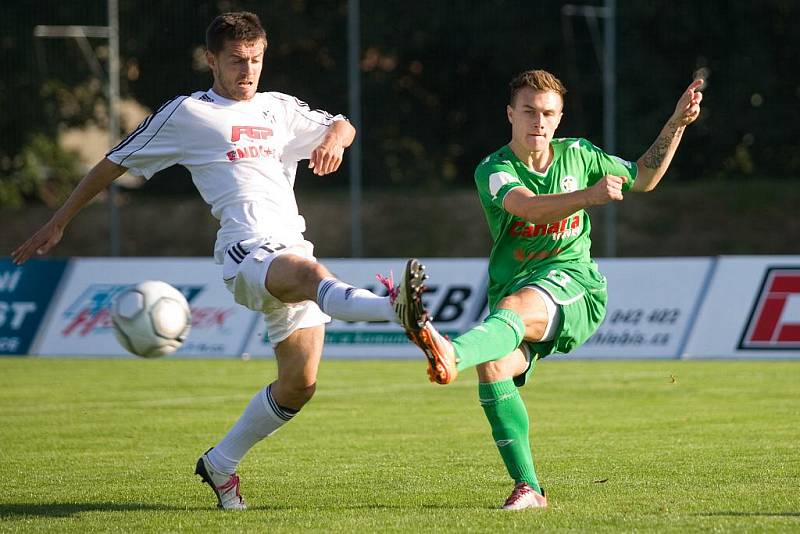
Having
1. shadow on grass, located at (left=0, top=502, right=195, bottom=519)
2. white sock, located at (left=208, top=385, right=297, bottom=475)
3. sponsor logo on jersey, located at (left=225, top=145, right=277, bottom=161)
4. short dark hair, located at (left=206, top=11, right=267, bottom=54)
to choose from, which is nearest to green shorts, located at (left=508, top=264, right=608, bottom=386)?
white sock, located at (left=208, top=385, right=297, bottom=475)

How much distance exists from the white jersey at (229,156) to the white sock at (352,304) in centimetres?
74

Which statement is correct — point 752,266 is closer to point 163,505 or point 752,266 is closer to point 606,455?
point 606,455

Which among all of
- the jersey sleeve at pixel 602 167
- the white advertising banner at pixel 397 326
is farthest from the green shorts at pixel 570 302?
the white advertising banner at pixel 397 326

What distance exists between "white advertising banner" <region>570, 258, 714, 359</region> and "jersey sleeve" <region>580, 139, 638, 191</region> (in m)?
9.49

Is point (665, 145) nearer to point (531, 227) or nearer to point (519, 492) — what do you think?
point (531, 227)

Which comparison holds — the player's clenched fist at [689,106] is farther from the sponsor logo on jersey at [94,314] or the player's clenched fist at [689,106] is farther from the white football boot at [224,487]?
the sponsor logo on jersey at [94,314]

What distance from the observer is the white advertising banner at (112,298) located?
17594 mm

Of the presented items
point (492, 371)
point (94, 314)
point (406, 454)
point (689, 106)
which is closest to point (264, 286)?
point (492, 371)

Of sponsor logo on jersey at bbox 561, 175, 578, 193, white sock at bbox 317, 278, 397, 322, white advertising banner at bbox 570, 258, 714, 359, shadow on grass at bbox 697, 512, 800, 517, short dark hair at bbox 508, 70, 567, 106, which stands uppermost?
short dark hair at bbox 508, 70, 567, 106

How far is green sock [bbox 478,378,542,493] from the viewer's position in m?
6.57

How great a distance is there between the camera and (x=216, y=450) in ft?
23.3

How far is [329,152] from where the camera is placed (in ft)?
22.3

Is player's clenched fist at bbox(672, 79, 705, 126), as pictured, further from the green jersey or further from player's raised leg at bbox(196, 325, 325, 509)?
player's raised leg at bbox(196, 325, 325, 509)

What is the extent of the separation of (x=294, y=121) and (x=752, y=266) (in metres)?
10.2
